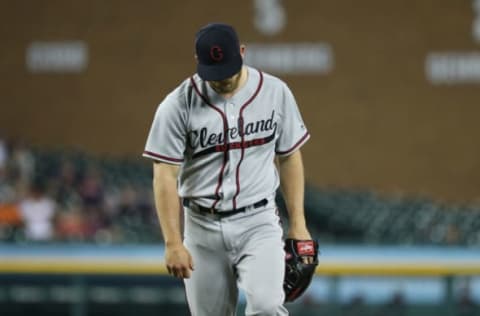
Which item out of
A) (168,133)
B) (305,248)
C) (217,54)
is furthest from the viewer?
(305,248)

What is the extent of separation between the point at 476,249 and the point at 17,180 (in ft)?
15.3

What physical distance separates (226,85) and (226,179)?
1.03 feet

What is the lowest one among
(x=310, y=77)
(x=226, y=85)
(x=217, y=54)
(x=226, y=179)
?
(x=310, y=77)

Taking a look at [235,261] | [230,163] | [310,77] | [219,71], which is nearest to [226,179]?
[230,163]

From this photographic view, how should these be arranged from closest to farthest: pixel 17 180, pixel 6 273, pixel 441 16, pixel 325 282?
pixel 325 282
pixel 6 273
pixel 17 180
pixel 441 16

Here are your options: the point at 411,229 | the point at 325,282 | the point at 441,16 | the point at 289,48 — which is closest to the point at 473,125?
the point at 441,16

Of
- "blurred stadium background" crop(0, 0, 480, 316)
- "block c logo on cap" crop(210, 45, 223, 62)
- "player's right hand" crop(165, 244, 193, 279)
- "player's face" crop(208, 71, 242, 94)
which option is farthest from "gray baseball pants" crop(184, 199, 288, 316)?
"blurred stadium background" crop(0, 0, 480, 316)

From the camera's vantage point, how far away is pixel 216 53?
10.7 ft

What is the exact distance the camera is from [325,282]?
221 inches

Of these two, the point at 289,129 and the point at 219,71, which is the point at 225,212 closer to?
the point at 289,129

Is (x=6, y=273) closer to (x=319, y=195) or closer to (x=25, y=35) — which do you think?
(x=319, y=195)

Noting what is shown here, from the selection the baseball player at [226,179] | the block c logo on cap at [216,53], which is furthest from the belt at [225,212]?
the block c logo on cap at [216,53]

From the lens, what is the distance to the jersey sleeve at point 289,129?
3.52 meters

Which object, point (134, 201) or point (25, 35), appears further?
point (25, 35)
